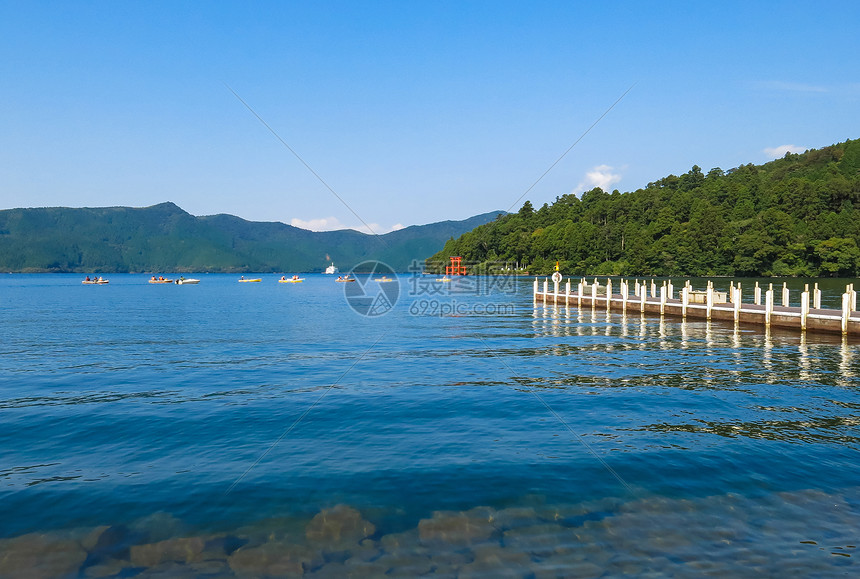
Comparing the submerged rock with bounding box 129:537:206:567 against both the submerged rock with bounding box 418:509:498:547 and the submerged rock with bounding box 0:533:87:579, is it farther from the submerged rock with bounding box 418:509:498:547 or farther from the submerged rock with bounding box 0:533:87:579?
the submerged rock with bounding box 418:509:498:547

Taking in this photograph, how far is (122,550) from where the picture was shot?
9.02 m

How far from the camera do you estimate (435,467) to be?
12.4 meters

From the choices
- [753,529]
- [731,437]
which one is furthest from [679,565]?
[731,437]

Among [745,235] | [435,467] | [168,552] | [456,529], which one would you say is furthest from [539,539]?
[745,235]

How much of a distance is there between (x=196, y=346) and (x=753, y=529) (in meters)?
31.1

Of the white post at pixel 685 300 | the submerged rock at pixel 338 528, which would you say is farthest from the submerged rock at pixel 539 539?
the white post at pixel 685 300

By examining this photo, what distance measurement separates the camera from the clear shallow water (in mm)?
8797

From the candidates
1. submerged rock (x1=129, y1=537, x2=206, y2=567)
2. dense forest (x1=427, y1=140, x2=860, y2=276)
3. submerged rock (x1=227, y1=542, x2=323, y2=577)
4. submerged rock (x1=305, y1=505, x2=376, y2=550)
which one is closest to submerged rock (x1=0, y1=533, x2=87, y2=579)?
submerged rock (x1=129, y1=537, x2=206, y2=567)

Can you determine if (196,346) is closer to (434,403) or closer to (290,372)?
(290,372)

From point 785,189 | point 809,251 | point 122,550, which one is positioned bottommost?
point 122,550

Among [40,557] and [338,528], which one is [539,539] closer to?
[338,528]

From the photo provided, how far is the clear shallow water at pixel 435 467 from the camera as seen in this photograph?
8.80m

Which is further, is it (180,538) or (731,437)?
(731,437)

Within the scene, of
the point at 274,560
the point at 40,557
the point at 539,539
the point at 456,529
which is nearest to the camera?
the point at 274,560
